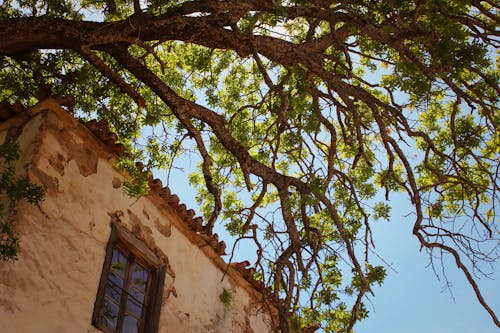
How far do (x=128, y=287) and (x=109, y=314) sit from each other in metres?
0.45

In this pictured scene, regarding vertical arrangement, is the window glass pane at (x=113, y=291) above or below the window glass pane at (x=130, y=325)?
above

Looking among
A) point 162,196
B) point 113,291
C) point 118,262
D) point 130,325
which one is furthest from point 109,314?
point 162,196

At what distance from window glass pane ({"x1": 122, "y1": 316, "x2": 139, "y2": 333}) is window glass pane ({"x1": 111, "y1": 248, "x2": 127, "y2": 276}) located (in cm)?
47

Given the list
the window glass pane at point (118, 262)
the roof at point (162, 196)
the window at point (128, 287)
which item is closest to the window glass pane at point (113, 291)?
the window at point (128, 287)

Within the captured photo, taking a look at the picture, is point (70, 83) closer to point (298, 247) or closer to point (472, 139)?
point (298, 247)

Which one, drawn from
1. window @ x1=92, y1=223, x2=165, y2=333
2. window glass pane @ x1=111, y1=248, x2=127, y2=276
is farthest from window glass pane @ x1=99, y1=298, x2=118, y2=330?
window glass pane @ x1=111, y1=248, x2=127, y2=276

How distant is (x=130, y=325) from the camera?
18.6 ft

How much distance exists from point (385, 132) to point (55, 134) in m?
3.33

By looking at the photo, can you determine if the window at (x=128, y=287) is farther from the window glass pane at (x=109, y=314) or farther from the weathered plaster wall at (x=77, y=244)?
the weathered plaster wall at (x=77, y=244)

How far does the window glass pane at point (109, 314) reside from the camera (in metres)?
5.29

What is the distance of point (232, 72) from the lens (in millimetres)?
8109

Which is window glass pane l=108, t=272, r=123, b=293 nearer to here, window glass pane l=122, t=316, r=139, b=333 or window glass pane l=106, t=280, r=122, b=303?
window glass pane l=106, t=280, r=122, b=303

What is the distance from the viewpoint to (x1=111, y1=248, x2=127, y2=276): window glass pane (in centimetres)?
572

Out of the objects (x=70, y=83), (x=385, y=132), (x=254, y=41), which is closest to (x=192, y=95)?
(x=70, y=83)
